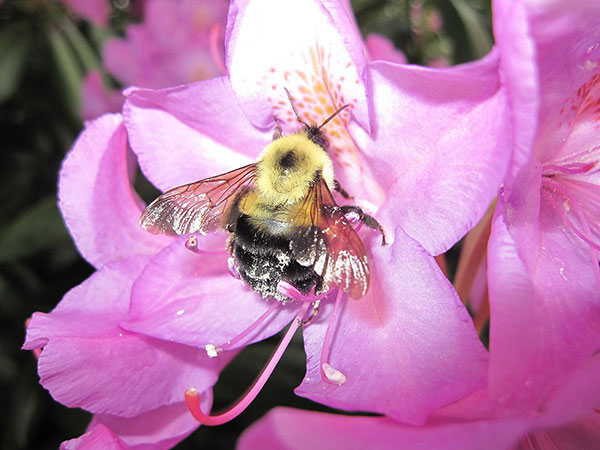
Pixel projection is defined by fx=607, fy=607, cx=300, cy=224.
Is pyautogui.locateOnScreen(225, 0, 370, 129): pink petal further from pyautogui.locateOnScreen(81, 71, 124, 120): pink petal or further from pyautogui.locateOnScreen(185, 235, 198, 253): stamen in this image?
pyautogui.locateOnScreen(81, 71, 124, 120): pink petal

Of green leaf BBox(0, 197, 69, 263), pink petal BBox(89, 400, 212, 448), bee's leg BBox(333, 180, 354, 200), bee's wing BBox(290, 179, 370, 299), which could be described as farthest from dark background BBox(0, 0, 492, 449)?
bee's wing BBox(290, 179, 370, 299)

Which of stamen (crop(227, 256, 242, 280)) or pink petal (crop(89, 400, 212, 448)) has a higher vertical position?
stamen (crop(227, 256, 242, 280))

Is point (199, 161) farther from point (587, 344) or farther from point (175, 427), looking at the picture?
point (587, 344)

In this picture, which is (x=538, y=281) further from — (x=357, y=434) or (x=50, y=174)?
(x=50, y=174)

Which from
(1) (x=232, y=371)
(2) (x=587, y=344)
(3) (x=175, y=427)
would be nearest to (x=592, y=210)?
(2) (x=587, y=344)

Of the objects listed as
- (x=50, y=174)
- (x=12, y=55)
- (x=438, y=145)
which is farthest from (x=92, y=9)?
(x=438, y=145)

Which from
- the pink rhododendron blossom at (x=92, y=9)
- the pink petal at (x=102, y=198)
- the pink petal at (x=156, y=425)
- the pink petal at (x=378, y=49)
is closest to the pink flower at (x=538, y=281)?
the pink petal at (x=156, y=425)
